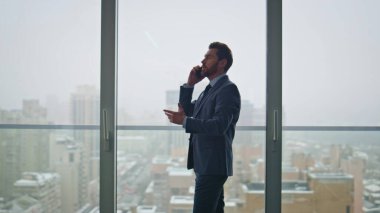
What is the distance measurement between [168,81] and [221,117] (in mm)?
912

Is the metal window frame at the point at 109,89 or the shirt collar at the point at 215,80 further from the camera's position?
the metal window frame at the point at 109,89

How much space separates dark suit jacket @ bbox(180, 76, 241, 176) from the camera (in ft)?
6.79

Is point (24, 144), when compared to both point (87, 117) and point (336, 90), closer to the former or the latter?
point (87, 117)

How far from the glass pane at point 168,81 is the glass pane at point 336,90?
293 millimetres

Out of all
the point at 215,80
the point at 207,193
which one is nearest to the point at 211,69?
the point at 215,80

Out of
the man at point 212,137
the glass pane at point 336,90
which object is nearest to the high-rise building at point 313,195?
the glass pane at point 336,90

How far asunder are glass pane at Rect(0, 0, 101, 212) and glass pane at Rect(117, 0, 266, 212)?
24 centimetres

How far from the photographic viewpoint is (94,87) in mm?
2881

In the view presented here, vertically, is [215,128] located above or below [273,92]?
below

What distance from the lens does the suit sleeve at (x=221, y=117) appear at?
2.05 m

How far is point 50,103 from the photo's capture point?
2895 millimetres

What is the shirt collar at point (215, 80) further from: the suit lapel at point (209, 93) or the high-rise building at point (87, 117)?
the high-rise building at point (87, 117)

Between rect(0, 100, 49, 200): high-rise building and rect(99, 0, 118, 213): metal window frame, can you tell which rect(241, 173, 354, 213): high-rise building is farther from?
rect(0, 100, 49, 200): high-rise building

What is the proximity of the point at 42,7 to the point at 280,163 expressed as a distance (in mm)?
2158
